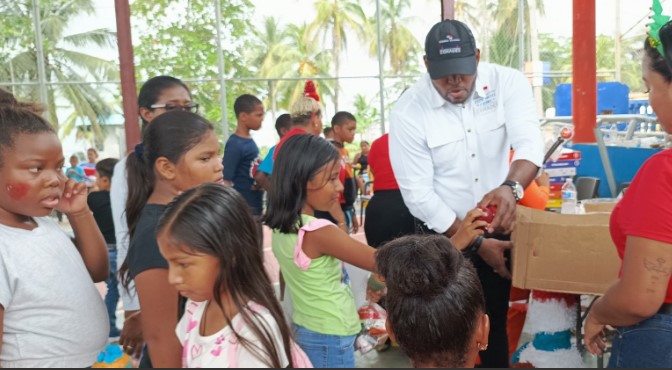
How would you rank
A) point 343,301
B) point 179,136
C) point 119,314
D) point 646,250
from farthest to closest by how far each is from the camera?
point 119,314 → point 343,301 → point 179,136 → point 646,250

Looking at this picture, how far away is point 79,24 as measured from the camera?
12.2m

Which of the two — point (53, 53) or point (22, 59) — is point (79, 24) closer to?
point (53, 53)

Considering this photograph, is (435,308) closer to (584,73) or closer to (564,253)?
(564,253)

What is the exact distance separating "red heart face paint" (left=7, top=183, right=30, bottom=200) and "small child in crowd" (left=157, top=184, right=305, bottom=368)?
1.30 ft

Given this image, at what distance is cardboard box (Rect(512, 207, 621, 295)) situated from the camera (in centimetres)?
270

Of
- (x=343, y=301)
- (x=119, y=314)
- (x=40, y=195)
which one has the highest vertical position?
(x=40, y=195)

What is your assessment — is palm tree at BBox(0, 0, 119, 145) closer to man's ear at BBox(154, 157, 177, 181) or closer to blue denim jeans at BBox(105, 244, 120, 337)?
blue denim jeans at BBox(105, 244, 120, 337)

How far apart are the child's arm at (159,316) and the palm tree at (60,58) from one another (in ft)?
Answer: 28.6

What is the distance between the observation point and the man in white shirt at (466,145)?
2.68 metres

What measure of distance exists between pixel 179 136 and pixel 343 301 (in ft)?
3.06

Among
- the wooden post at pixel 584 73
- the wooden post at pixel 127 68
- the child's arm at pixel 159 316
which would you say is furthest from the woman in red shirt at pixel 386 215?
the wooden post at pixel 584 73

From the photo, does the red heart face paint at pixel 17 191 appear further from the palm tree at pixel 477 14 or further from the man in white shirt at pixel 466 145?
the palm tree at pixel 477 14

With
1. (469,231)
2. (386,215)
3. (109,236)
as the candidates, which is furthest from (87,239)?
(109,236)

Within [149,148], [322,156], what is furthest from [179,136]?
[322,156]
